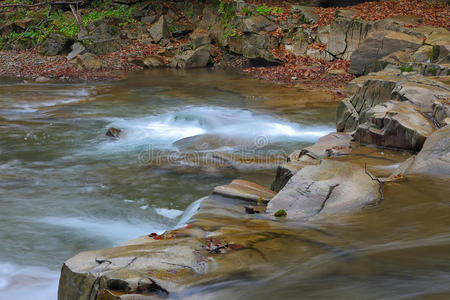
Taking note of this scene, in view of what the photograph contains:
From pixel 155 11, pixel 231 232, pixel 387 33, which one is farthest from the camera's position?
pixel 155 11

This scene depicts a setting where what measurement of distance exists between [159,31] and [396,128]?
54.9 feet

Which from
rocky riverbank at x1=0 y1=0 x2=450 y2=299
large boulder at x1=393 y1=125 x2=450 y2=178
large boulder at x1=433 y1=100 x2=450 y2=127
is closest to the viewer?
rocky riverbank at x1=0 y1=0 x2=450 y2=299

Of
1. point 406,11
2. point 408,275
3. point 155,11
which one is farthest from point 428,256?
point 155,11

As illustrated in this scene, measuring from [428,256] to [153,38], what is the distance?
65.3 feet

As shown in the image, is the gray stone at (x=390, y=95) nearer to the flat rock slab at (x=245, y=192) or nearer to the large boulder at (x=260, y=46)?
the flat rock slab at (x=245, y=192)

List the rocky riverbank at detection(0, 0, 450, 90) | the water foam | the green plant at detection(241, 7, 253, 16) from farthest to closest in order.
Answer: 1. the green plant at detection(241, 7, 253, 16)
2. the rocky riverbank at detection(0, 0, 450, 90)
3. the water foam

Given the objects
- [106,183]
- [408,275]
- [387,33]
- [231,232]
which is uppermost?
[387,33]

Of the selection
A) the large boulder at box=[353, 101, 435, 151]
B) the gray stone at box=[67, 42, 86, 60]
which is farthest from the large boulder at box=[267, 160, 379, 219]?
the gray stone at box=[67, 42, 86, 60]

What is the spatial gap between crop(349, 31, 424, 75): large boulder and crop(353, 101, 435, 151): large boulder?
658cm

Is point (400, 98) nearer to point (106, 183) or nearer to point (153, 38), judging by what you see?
point (106, 183)

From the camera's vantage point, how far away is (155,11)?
74.9 feet

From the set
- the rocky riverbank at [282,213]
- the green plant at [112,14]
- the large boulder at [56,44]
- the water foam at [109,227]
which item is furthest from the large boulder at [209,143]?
the green plant at [112,14]

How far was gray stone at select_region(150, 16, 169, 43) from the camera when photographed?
832 inches

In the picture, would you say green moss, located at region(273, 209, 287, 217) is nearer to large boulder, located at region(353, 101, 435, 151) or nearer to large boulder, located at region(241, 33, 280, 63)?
large boulder, located at region(353, 101, 435, 151)
